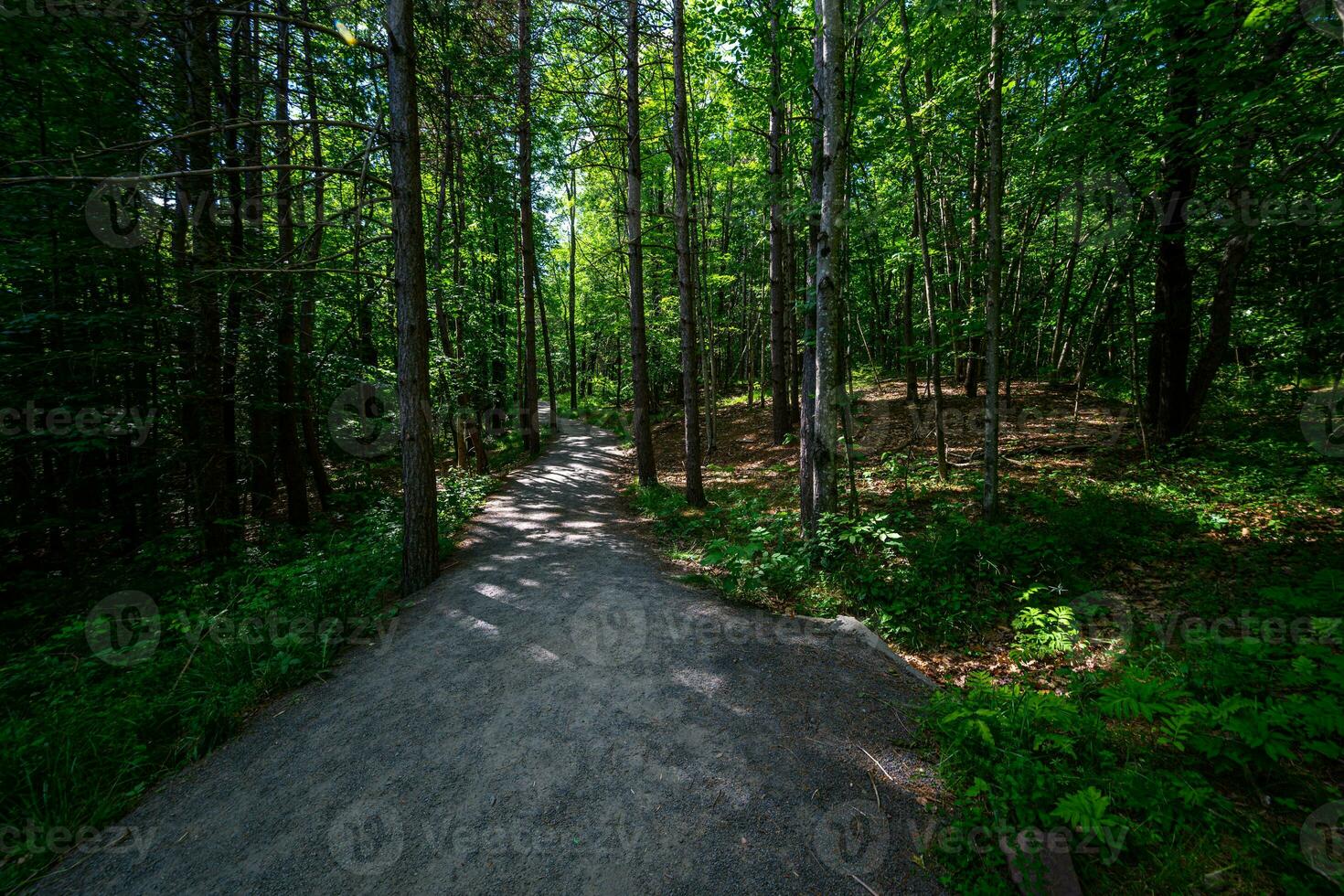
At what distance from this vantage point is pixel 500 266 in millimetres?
19016

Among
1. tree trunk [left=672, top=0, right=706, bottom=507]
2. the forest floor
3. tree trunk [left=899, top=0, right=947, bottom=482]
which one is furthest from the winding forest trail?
tree trunk [left=899, top=0, right=947, bottom=482]

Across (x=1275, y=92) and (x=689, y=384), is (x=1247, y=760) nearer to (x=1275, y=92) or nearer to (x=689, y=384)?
(x=1275, y=92)

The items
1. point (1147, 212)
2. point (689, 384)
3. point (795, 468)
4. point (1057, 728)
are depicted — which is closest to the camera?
point (1057, 728)

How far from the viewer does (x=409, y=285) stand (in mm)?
5379

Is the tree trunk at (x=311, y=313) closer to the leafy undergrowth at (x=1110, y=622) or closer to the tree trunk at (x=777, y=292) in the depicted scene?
the leafy undergrowth at (x=1110, y=622)

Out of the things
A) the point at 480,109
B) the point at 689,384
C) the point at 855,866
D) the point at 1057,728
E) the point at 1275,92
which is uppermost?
the point at 480,109

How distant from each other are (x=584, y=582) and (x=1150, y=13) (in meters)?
10.3

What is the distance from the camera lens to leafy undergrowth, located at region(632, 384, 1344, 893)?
238cm

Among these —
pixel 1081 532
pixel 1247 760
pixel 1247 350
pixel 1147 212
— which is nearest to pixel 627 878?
pixel 1247 760

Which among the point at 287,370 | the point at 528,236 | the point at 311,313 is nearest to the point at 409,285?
the point at 287,370

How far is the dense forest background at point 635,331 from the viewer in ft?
12.7

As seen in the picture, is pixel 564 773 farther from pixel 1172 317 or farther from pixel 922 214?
pixel 1172 317

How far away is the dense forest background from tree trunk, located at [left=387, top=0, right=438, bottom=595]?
0.04 m

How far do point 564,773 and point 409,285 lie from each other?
5.31 m
